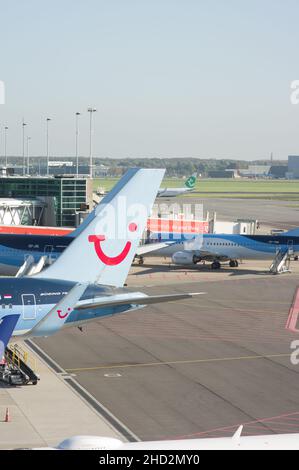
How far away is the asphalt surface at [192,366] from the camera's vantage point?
33.2m

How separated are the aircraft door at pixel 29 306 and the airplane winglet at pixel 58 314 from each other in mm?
496

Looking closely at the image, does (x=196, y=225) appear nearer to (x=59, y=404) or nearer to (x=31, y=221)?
(x=31, y=221)

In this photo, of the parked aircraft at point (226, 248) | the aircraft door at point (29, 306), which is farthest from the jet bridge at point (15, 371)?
the parked aircraft at point (226, 248)

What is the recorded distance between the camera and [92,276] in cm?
3634

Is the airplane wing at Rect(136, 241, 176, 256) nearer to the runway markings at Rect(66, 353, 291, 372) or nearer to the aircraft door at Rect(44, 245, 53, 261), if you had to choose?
the aircraft door at Rect(44, 245, 53, 261)

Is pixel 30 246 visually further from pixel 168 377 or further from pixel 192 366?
pixel 168 377

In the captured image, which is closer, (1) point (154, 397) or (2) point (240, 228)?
(1) point (154, 397)

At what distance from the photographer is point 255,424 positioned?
3256cm

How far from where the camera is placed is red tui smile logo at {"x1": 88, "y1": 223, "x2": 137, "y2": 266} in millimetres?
35969

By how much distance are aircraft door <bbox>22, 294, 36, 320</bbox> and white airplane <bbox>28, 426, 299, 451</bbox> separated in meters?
17.7

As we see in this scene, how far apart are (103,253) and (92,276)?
117 centimetres

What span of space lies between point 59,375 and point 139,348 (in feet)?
24.7
